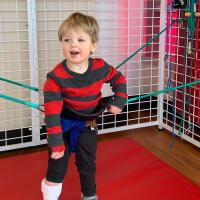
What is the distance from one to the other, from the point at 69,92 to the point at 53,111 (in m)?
0.12

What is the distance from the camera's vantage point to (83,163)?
1.79 metres

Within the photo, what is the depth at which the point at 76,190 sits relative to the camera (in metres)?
2.04

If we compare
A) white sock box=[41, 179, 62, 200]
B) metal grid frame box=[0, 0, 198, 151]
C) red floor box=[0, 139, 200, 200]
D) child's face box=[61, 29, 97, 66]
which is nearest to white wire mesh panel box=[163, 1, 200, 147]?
metal grid frame box=[0, 0, 198, 151]

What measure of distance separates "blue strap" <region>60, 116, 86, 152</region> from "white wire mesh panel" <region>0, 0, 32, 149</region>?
98cm

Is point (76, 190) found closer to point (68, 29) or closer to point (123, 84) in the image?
point (123, 84)

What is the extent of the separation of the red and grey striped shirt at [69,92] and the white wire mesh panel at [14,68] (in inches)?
40.3

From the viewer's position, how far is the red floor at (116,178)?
6.50 ft

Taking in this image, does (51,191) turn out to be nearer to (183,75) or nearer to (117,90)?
(117,90)

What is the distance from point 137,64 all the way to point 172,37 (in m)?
0.59

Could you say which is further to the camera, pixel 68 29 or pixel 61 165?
pixel 61 165

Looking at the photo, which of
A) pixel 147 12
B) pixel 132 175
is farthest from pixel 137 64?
pixel 132 175

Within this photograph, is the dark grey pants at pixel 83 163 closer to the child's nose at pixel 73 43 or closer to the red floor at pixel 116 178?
the red floor at pixel 116 178

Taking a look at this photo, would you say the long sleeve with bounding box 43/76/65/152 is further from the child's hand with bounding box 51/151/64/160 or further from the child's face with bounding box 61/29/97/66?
the child's face with bounding box 61/29/97/66

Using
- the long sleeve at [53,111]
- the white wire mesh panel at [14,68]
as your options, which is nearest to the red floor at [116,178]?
the white wire mesh panel at [14,68]
